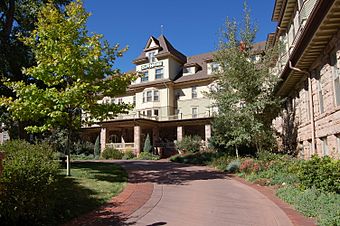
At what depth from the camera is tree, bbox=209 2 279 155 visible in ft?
Answer: 57.1

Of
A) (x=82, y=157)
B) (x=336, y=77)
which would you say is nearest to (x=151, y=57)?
(x=82, y=157)

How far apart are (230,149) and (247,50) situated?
878cm

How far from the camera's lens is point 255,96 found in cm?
1770

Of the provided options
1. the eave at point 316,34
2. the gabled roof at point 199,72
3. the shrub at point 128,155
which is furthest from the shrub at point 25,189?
the gabled roof at point 199,72

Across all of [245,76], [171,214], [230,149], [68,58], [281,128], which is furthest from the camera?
[230,149]

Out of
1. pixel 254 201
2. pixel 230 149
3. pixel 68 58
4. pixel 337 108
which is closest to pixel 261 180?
pixel 254 201

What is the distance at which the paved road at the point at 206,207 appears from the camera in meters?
7.66

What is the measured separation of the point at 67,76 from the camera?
13242 millimetres

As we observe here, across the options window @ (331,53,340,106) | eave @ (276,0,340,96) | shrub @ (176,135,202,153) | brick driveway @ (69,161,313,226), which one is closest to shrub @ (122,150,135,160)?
shrub @ (176,135,202,153)

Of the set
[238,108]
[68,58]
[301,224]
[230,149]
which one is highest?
[68,58]

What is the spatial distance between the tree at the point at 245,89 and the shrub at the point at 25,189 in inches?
482

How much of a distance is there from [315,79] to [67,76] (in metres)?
10.2

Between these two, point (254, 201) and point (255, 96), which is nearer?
point (254, 201)

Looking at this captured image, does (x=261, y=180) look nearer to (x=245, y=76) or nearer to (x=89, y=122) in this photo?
(x=245, y=76)
